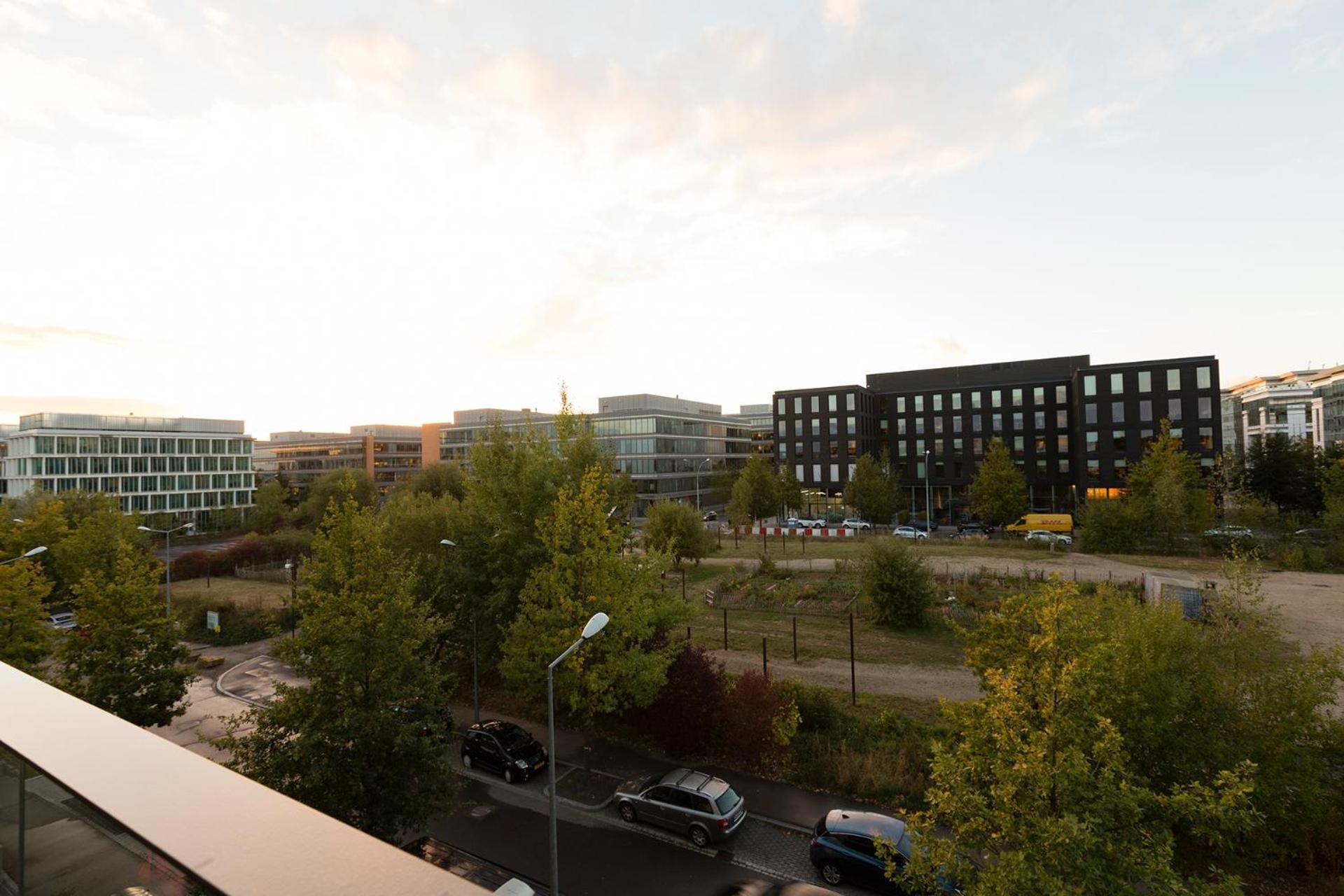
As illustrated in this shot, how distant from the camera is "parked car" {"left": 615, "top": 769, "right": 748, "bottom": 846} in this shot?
14.8 meters

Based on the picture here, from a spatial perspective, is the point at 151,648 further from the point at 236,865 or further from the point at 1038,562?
the point at 1038,562

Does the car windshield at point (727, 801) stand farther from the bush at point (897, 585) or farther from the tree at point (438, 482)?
the tree at point (438, 482)

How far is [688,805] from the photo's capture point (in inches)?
599

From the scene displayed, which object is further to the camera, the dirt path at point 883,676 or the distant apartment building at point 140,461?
the distant apartment building at point 140,461

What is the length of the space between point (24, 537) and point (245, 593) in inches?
474

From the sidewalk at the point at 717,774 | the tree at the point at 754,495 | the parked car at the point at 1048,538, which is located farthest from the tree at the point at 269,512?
the parked car at the point at 1048,538

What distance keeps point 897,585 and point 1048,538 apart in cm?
2931

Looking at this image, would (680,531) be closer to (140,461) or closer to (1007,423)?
(1007,423)

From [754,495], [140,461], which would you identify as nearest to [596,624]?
[754,495]

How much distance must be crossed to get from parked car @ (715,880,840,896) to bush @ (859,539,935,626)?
19669 millimetres

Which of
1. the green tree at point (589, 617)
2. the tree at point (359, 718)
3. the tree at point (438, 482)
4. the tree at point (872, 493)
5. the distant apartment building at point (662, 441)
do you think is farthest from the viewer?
the distant apartment building at point (662, 441)

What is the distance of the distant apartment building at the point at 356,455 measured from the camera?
137625 mm

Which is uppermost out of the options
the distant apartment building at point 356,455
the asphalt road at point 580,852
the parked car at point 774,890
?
the distant apartment building at point 356,455

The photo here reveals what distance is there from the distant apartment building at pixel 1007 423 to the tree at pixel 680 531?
41935 mm
